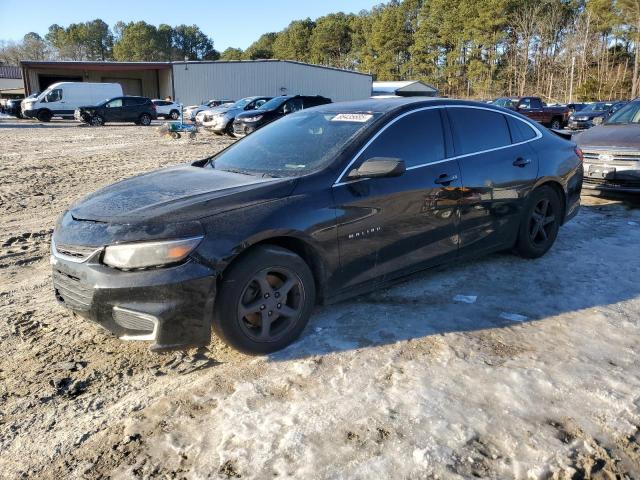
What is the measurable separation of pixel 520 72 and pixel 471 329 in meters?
70.0

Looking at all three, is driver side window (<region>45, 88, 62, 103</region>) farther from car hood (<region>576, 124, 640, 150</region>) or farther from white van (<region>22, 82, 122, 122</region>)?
car hood (<region>576, 124, 640, 150</region>)

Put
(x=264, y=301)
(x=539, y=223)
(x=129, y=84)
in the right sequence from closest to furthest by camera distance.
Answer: (x=264, y=301)
(x=539, y=223)
(x=129, y=84)

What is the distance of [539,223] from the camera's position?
17.3ft

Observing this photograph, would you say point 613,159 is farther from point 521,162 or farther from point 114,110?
point 114,110

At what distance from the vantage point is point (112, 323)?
301cm

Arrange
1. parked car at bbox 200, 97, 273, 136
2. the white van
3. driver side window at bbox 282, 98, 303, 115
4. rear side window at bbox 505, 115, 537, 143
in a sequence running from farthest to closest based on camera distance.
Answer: the white van, parked car at bbox 200, 97, 273, 136, driver side window at bbox 282, 98, 303, 115, rear side window at bbox 505, 115, 537, 143

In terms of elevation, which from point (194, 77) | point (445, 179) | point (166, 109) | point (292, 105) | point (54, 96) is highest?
point (194, 77)

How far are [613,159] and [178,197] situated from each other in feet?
22.3

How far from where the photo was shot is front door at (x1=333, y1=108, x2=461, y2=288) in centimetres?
366

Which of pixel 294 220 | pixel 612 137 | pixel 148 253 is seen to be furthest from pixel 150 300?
pixel 612 137

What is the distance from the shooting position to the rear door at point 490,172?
176 inches

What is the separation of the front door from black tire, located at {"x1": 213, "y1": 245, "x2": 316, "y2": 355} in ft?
1.26

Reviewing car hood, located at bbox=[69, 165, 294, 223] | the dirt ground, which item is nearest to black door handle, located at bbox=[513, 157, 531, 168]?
the dirt ground

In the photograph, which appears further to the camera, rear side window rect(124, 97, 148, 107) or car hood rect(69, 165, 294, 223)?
rear side window rect(124, 97, 148, 107)
